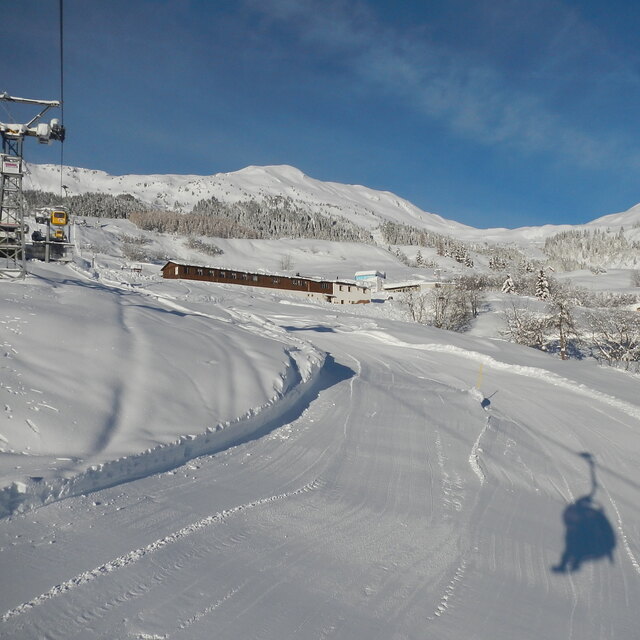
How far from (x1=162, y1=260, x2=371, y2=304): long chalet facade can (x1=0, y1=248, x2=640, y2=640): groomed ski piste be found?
46.4 meters

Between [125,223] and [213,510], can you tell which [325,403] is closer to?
[213,510]

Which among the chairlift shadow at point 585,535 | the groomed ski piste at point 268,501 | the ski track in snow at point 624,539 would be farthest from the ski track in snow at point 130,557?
the ski track in snow at point 624,539

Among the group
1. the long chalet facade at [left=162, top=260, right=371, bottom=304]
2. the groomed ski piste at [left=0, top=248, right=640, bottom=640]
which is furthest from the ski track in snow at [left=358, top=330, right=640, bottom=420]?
the long chalet facade at [left=162, top=260, right=371, bottom=304]

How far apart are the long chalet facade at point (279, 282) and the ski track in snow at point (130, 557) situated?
54916 millimetres

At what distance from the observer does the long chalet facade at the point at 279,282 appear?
190 feet

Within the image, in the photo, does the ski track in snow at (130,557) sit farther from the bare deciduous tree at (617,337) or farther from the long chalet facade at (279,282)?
the long chalet facade at (279,282)

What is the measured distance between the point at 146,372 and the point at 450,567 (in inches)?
253

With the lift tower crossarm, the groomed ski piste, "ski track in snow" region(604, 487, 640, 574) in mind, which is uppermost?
the lift tower crossarm

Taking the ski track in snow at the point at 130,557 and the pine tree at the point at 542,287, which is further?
the pine tree at the point at 542,287

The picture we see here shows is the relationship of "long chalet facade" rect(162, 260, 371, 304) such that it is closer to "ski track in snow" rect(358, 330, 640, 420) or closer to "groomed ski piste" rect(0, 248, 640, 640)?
"ski track in snow" rect(358, 330, 640, 420)

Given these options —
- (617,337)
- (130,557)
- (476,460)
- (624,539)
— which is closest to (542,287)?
(617,337)

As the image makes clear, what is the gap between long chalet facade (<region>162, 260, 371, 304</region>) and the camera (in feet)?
190

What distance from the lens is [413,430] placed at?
10289 millimetres

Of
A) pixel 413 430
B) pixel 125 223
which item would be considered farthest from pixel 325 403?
pixel 125 223
